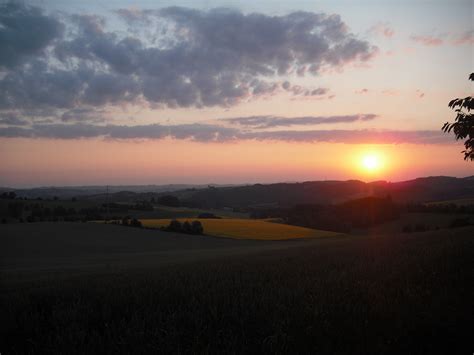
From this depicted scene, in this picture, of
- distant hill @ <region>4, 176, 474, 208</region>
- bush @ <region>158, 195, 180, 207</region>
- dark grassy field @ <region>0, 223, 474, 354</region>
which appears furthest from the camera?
bush @ <region>158, 195, 180, 207</region>

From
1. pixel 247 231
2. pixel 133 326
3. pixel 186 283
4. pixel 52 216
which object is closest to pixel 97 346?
pixel 133 326

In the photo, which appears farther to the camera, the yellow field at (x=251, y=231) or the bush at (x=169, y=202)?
the bush at (x=169, y=202)

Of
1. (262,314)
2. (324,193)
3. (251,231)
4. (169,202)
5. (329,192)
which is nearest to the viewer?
(262,314)

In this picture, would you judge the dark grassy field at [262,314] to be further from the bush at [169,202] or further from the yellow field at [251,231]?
the bush at [169,202]

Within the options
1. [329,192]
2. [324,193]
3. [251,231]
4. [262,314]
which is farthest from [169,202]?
[262,314]

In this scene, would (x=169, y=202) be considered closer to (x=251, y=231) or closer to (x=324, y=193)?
(x=324, y=193)

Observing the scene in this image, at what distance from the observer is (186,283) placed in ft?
20.8

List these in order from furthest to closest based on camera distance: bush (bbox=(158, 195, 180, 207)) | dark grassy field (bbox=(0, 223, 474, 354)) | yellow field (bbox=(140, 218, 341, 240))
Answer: bush (bbox=(158, 195, 180, 207)) < yellow field (bbox=(140, 218, 341, 240)) < dark grassy field (bbox=(0, 223, 474, 354))

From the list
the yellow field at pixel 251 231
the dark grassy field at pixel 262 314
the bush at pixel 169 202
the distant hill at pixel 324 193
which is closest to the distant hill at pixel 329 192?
the distant hill at pixel 324 193

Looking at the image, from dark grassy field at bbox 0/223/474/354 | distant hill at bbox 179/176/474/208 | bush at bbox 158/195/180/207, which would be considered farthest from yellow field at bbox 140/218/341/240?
dark grassy field at bbox 0/223/474/354

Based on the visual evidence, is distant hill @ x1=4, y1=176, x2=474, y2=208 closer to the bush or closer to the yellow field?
the bush

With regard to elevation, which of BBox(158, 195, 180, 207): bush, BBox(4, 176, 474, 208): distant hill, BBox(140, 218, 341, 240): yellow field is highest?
BBox(4, 176, 474, 208): distant hill

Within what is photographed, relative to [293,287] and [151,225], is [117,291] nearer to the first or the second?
A: [293,287]

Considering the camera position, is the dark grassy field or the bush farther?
the bush
